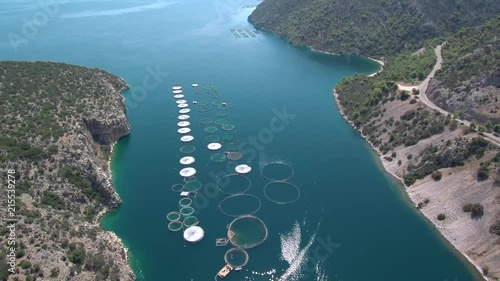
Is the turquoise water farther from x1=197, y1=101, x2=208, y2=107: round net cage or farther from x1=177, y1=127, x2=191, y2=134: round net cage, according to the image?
x1=197, y1=101, x2=208, y2=107: round net cage

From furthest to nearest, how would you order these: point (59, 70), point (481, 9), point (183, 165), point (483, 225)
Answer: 1. point (481, 9)
2. point (59, 70)
3. point (183, 165)
4. point (483, 225)

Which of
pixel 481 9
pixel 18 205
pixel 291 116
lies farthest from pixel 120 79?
pixel 481 9

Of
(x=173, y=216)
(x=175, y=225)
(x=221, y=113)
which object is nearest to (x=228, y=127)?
(x=221, y=113)

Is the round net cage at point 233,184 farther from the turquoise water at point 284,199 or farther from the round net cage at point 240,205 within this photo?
the round net cage at point 240,205

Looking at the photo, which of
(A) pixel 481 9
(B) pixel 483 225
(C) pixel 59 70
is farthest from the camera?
(A) pixel 481 9

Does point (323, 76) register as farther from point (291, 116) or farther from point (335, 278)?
point (335, 278)

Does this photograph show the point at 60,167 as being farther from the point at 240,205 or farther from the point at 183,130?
the point at 183,130
